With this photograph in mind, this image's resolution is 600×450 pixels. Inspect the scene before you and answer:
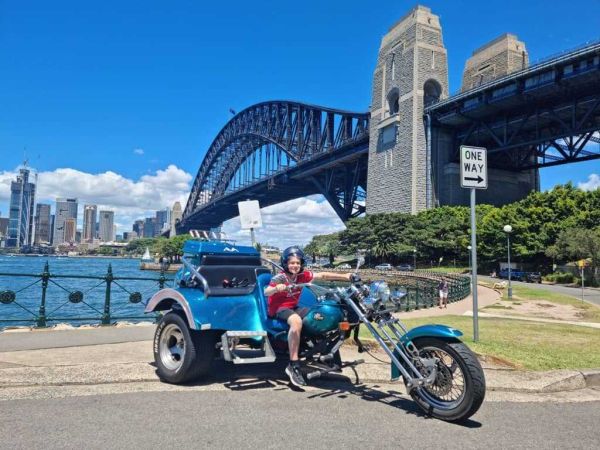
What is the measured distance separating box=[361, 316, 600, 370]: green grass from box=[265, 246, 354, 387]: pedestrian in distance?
2.89 metres

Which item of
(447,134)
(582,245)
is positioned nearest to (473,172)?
(582,245)

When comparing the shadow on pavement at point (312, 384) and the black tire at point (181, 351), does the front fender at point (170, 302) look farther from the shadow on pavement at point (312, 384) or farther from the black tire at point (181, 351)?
the shadow on pavement at point (312, 384)

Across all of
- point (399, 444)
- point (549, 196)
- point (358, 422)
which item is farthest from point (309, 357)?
point (549, 196)

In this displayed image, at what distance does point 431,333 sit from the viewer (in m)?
3.95

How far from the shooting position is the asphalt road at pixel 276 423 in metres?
3.26

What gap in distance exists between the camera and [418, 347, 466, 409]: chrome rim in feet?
12.7

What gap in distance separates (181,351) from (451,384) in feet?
9.18

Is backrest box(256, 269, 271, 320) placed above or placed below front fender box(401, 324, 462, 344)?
above

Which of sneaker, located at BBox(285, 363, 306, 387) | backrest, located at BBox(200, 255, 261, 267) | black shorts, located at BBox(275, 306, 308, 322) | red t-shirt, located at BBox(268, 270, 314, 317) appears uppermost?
backrest, located at BBox(200, 255, 261, 267)

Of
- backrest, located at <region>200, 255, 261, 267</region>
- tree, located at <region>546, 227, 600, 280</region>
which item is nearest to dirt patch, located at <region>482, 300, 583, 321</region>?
backrest, located at <region>200, 255, 261, 267</region>

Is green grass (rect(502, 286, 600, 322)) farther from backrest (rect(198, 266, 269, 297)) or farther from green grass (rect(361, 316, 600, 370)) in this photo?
backrest (rect(198, 266, 269, 297))

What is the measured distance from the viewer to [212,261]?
19.1 ft

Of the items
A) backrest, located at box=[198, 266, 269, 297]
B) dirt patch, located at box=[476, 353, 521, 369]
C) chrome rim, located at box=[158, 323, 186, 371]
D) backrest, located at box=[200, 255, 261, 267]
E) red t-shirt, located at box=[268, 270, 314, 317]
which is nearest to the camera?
red t-shirt, located at box=[268, 270, 314, 317]

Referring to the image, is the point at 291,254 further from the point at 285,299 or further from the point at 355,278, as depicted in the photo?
the point at 355,278
